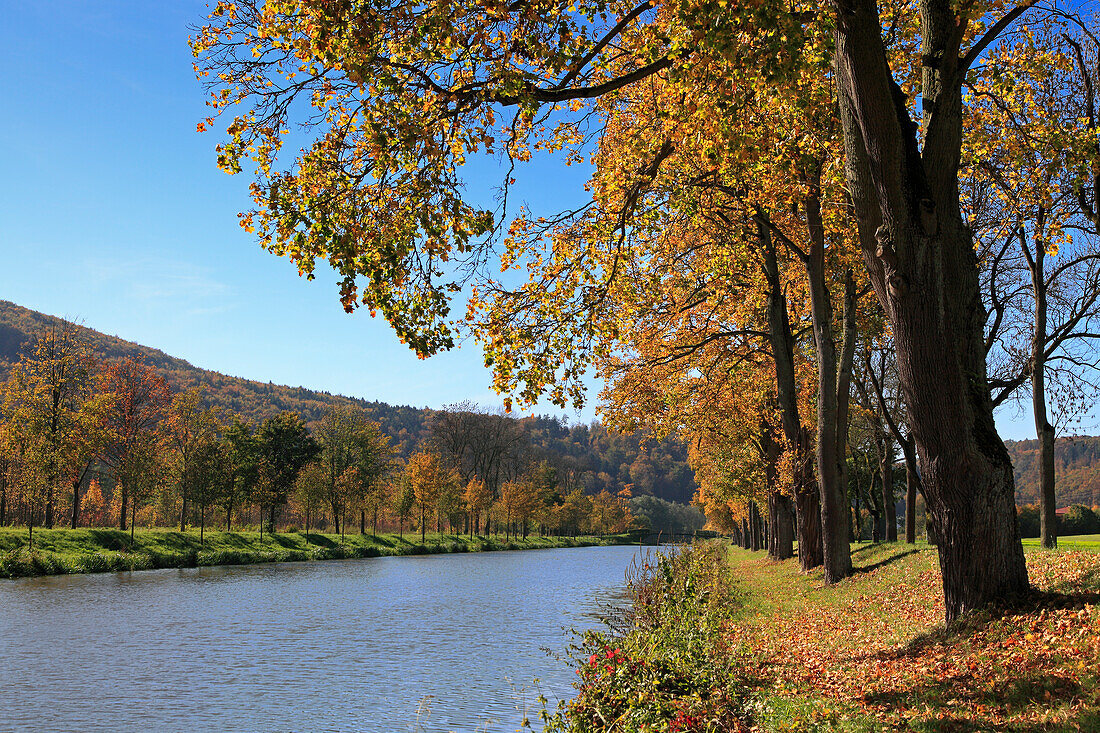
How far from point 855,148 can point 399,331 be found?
5.53 m

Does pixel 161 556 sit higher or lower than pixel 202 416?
lower

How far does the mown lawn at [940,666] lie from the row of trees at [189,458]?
37127mm

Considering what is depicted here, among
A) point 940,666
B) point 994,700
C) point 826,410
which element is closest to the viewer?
point 994,700

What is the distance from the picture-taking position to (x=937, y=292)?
7.23 metres

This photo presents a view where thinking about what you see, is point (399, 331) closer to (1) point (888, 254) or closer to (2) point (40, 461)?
(1) point (888, 254)

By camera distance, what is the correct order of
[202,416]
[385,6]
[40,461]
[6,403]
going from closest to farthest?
[385,6] → [40,461] → [6,403] → [202,416]

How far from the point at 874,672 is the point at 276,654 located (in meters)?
12.2

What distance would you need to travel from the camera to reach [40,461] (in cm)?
3375

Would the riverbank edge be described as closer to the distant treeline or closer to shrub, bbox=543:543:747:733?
the distant treeline

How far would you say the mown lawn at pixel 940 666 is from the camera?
5340mm

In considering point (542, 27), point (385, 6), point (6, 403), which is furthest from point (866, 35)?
point (6, 403)

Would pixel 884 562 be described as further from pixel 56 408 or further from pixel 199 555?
pixel 56 408

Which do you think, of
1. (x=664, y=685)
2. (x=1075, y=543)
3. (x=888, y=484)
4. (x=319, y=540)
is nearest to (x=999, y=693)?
(x=664, y=685)

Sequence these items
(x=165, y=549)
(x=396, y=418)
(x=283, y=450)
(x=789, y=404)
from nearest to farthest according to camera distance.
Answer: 1. (x=789, y=404)
2. (x=165, y=549)
3. (x=283, y=450)
4. (x=396, y=418)
